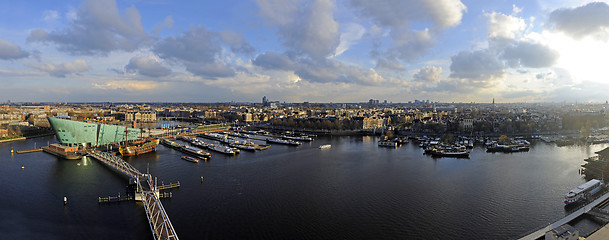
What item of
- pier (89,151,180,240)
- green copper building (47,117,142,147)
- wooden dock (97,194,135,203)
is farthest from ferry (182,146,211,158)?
wooden dock (97,194,135,203)

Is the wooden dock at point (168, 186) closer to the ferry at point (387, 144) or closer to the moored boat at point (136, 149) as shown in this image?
the moored boat at point (136, 149)

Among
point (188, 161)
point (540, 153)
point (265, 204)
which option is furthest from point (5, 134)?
point (540, 153)

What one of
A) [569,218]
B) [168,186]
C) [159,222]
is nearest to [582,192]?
[569,218]

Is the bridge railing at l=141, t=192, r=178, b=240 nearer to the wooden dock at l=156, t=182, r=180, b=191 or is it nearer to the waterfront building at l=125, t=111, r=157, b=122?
the wooden dock at l=156, t=182, r=180, b=191

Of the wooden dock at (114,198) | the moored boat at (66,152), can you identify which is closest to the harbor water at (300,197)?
the wooden dock at (114,198)

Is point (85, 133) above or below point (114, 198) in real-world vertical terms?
above

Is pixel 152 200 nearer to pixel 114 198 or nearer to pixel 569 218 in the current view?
pixel 114 198

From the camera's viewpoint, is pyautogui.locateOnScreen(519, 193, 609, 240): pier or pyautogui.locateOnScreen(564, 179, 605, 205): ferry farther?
pyautogui.locateOnScreen(564, 179, 605, 205): ferry
